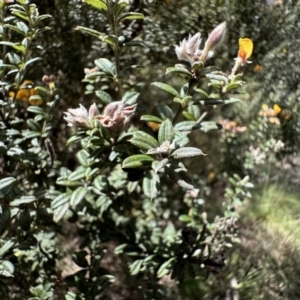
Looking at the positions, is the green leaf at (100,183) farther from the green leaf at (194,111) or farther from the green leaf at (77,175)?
the green leaf at (194,111)

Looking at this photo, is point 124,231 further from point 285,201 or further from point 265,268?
point 285,201

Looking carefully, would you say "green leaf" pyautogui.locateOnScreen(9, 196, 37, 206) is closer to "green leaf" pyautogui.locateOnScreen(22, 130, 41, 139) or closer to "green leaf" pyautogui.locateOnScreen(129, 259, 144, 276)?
"green leaf" pyautogui.locateOnScreen(22, 130, 41, 139)

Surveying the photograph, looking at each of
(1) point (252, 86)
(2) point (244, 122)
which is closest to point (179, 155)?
(1) point (252, 86)

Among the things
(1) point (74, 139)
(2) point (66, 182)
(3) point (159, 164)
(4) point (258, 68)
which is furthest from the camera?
(4) point (258, 68)

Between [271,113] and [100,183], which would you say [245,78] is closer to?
[271,113]

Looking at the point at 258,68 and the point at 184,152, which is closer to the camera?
the point at 184,152

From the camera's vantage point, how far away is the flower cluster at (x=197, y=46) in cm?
67

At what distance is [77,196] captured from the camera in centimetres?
82

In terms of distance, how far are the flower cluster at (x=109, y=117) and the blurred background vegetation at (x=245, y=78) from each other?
0.59ft

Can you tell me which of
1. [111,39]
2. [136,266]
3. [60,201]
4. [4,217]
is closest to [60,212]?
[60,201]

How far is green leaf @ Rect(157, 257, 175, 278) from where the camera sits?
0.90 m

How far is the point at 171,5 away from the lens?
0.98 metres

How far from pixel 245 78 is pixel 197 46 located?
1.60ft

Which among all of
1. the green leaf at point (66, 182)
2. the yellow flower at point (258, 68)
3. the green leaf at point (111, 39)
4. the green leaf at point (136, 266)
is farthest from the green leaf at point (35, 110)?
the yellow flower at point (258, 68)
